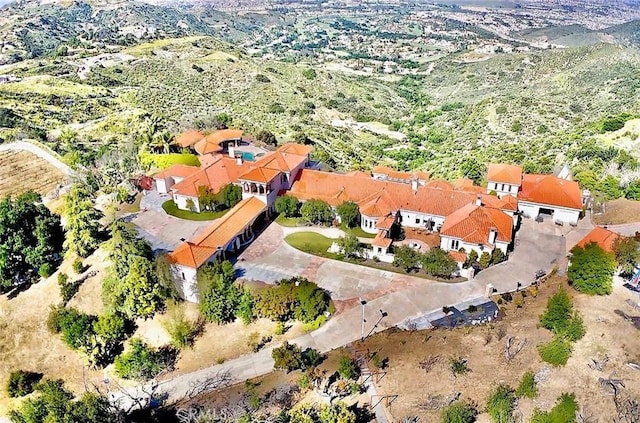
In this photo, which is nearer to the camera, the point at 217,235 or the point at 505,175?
the point at 217,235

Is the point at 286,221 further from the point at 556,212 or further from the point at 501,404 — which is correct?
the point at 556,212

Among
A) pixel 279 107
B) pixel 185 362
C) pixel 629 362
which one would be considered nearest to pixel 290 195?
pixel 185 362

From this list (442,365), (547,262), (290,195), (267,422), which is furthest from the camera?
(290,195)

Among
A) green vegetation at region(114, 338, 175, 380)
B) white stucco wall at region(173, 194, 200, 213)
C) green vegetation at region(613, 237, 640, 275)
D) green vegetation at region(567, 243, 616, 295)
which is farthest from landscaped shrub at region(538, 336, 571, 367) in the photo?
white stucco wall at region(173, 194, 200, 213)

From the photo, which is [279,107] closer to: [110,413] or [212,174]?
[212,174]

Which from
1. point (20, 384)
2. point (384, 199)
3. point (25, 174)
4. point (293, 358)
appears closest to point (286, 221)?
point (384, 199)

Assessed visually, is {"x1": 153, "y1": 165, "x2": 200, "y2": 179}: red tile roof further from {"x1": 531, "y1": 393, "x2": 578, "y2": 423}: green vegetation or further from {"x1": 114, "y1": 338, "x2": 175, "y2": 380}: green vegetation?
{"x1": 531, "y1": 393, "x2": 578, "y2": 423}: green vegetation
